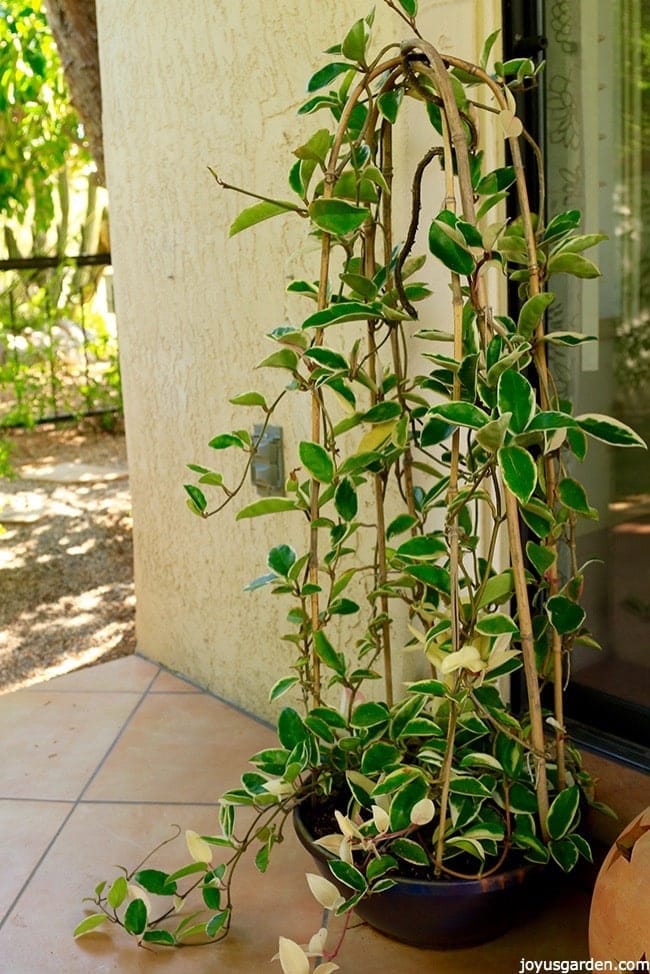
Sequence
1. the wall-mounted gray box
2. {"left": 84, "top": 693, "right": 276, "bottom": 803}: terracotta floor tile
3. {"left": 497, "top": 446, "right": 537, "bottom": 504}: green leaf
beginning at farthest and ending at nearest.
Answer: the wall-mounted gray box, {"left": 84, "top": 693, "right": 276, "bottom": 803}: terracotta floor tile, {"left": 497, "top": 446, "right": 537, "bottom": 504}: green leaf

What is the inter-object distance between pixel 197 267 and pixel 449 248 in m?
1.35

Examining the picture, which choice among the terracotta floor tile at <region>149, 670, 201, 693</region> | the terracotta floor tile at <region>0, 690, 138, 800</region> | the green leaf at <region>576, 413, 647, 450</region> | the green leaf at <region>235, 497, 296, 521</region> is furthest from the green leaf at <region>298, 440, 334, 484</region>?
the terracotta floor tile at <region>149, 670, 201, 693</region>

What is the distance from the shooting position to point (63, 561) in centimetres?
486

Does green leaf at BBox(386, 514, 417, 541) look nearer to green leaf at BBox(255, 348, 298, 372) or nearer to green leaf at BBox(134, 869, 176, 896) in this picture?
green leaf at BBox(255, 348, 298, 372)

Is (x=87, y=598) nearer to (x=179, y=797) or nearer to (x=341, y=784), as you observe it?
(x=179, y=797)

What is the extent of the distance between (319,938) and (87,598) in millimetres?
3043

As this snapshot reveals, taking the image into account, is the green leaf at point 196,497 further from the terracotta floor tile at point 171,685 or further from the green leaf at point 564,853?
the terracotta floor tile at point 171,685

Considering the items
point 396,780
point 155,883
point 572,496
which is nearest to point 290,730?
point 396,780

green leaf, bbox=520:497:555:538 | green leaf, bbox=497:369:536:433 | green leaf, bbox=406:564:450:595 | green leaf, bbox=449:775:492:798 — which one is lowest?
green leaf, bbox=449:775:492:798

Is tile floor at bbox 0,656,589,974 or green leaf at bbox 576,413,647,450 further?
tile floor at bbox 0,656,589,974

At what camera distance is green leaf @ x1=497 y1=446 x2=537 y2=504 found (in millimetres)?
1352

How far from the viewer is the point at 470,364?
154cm

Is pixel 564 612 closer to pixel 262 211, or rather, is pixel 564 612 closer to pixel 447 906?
pixel 447 906

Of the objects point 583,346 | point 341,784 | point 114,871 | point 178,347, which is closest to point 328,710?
point 341,784
